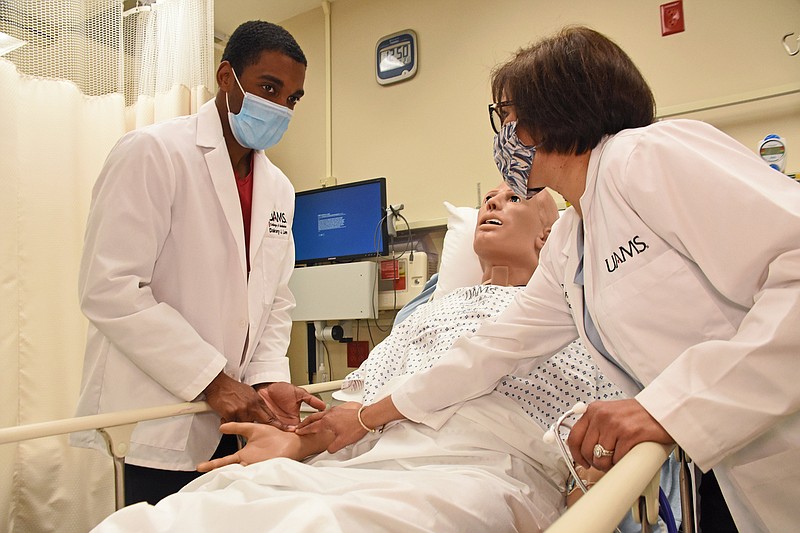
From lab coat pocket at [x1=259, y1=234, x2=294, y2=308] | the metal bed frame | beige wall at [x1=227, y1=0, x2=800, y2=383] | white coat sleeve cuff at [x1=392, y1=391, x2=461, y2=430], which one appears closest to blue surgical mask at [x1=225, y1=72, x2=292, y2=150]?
lab coat pocket at [x1=259, y1=234, x2=294, y2=308]

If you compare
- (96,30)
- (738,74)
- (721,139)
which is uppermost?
(96,30)

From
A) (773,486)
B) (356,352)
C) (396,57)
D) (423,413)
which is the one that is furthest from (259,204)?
(396,57)

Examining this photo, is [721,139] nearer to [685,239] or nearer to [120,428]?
[685,239]

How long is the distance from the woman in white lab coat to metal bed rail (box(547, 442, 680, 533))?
0.22 feet

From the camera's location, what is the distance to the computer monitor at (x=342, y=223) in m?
3.18

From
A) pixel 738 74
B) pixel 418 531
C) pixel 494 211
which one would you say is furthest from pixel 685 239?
pixel 738 74

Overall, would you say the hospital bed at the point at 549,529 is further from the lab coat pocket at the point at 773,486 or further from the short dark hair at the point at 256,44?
the short dark hair at the point at 256,44

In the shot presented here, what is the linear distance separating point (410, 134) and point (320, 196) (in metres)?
0.62

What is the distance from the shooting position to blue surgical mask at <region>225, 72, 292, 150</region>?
67.7 inches

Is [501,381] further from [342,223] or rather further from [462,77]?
[462,77]

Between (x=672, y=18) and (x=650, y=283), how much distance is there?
2.15m

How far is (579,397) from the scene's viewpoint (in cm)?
154

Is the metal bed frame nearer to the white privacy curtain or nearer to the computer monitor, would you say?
the white privacy curtain

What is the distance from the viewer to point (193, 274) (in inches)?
64.6
